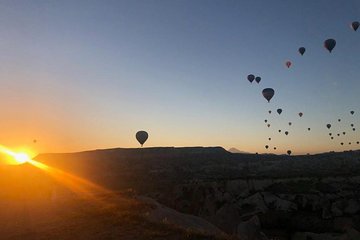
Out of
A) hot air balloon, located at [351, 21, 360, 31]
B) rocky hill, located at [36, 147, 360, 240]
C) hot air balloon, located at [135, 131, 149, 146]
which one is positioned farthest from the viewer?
hot air balloon, located at [135, 131, 149, 146]

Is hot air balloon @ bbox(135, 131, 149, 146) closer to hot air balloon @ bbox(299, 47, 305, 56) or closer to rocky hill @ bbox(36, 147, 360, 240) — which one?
rocky hill @ bbox(36, 147, 360, 240)

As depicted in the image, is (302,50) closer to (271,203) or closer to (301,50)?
(301,50)

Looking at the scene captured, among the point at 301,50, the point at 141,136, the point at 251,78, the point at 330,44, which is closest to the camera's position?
the point at 330,44

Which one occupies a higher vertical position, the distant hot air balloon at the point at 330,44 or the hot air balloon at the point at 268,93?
the distant hot air balloon at the point at 330,44

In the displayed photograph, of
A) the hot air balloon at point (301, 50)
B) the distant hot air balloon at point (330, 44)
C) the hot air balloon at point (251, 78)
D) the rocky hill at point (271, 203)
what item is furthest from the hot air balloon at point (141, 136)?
the distant hot air balloon at point (330, 44)

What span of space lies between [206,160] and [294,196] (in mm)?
78458

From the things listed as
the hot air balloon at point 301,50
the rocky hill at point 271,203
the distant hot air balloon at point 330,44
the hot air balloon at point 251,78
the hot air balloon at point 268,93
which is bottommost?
the rocky hill at point 271,203

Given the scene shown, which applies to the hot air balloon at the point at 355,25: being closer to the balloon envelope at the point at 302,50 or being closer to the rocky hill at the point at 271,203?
the balloon envelope at the point at 302,50

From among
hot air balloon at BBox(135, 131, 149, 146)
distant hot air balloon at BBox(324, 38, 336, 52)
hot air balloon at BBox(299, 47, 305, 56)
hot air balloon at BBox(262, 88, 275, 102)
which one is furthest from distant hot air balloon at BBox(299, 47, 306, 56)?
hot air balloon at BBox(135, 131, 149, 146)

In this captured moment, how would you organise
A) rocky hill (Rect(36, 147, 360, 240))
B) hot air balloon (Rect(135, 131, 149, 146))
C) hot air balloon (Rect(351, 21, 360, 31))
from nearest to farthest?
1. rocky hill (Rect(36, 147, 360, 240))
2. hot air balloon (Rect(351, 21, 360, 31))
3. hot air balloon (Rect(135, 131, 149, 146))

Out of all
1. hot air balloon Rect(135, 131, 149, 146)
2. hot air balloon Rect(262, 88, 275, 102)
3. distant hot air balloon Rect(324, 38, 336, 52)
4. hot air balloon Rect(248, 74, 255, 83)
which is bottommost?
hot air balloon Rect(135, 131, 149, 146)

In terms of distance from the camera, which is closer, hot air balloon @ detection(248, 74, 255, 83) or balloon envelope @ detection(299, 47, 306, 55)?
balloon envelope @ detection(299, 47, 306, 55)

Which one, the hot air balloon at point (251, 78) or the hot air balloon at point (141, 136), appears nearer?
the hot air balloon at point (251, 78)

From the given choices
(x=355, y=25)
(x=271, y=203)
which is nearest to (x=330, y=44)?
(x=355, y=25)
